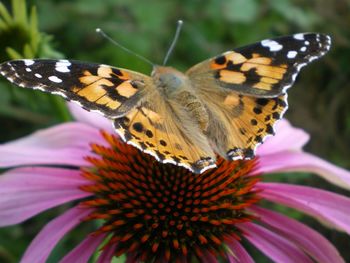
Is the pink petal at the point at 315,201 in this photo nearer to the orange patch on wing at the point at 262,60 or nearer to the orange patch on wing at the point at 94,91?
the orange patch on wing at the point at 262,60

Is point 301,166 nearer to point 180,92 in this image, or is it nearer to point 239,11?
point 180,92

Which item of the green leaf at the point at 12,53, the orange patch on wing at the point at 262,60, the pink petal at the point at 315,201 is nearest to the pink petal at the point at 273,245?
the pink petal at the point at 315,201

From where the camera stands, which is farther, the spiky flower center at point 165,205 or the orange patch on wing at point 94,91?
the spiky flower center at point 165,205

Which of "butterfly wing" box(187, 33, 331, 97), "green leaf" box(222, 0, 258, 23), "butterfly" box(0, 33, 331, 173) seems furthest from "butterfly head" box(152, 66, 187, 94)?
"green leaf" box(222, 0, 258, 23)

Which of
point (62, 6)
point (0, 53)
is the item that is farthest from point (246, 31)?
point (0, 53)

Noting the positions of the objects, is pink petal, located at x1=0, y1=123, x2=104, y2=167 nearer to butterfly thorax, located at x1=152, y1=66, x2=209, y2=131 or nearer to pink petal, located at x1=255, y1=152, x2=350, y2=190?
butterfly thorax, located at x1=152, y1=66, x2=209, y2=131
